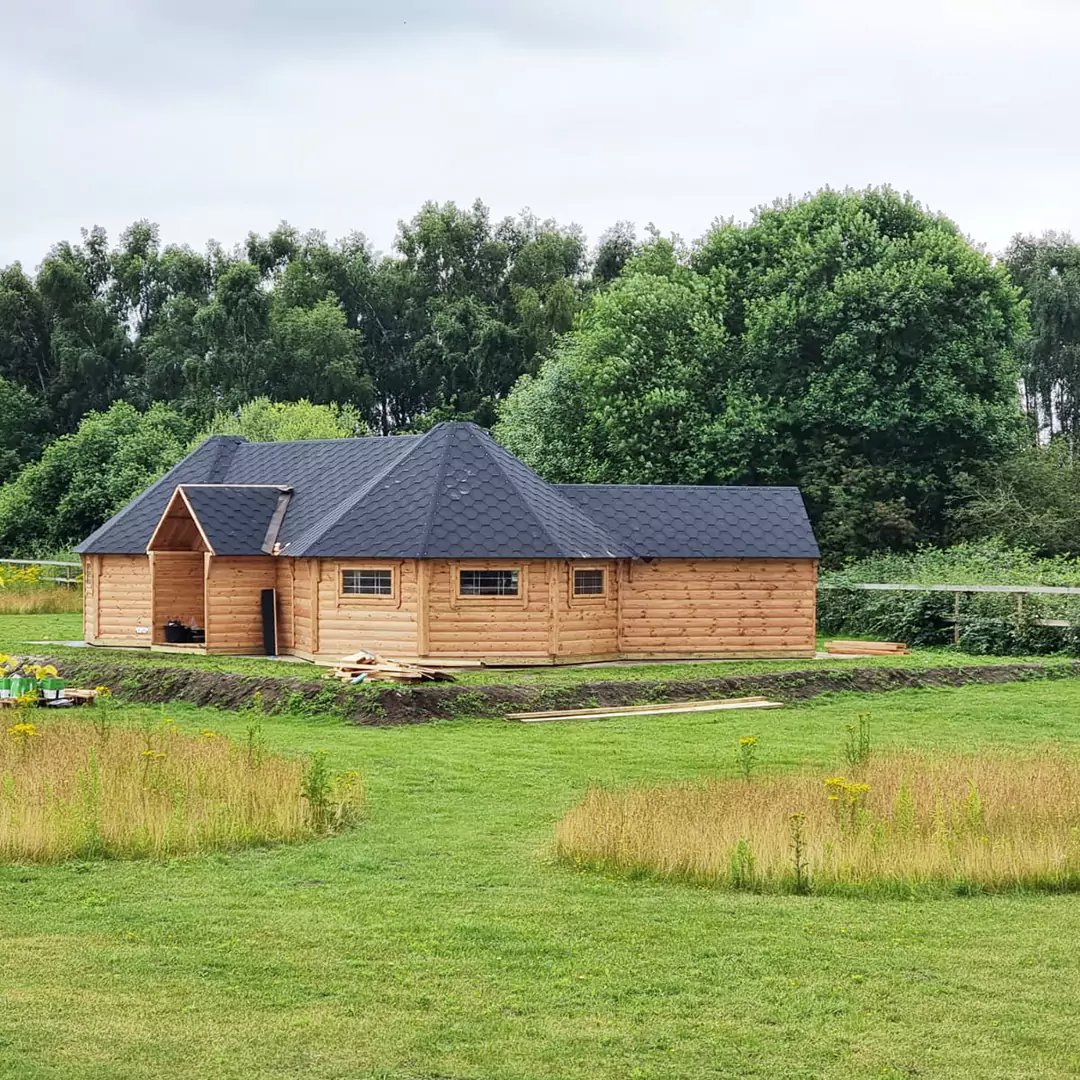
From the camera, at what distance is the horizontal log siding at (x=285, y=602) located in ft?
101

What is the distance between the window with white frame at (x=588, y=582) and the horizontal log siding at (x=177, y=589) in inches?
312

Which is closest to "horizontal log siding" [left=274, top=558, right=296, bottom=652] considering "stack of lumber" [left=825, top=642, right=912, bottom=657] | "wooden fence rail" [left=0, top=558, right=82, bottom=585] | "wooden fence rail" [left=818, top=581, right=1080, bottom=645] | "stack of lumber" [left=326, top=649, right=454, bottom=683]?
"stack of lumber" [left=326, top=649, right=454, bottom=683]

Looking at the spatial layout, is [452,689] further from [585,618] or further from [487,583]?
[585,618]

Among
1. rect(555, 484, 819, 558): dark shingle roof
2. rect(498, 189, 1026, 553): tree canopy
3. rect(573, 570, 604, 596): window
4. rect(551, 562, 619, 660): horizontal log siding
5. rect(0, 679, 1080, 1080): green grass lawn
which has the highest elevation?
rect(498, 189, 1026, 553): tree canopy

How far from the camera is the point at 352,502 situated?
1203 inches

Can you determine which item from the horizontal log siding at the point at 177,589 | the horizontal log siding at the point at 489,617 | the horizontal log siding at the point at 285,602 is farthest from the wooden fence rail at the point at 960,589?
the horizontal log siding at the point at 177,589

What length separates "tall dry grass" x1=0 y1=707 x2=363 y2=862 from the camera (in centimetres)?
1268

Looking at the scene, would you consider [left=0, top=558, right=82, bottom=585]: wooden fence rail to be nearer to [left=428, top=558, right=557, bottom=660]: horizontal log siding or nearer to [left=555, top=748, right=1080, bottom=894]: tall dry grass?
[left=428, top=558, right=557, bottom=660]: horizontal log siding

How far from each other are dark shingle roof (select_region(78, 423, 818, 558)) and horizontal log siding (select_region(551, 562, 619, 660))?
22.7 inches

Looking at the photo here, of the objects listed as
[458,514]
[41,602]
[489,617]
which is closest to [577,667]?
[489,617]

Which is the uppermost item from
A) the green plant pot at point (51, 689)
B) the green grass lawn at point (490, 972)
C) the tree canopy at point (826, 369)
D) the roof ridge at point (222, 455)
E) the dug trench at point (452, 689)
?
the tree canopy at point (826, 369)

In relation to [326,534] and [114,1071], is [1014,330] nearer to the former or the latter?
[326,534]

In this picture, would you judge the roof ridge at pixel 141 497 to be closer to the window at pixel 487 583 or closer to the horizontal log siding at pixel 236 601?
the horizontal log siding at pixel 236 601

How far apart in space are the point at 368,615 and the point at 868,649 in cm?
1034
